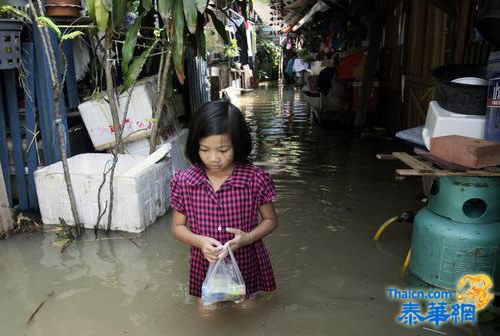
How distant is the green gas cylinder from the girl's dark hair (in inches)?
48.5

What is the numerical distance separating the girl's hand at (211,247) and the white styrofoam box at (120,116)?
2.69m

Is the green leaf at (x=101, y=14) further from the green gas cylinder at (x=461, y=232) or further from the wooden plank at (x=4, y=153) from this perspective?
the green gas cylinder at (x=461, y=232)

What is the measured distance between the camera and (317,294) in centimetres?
310

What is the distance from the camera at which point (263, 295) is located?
3066 millimetres

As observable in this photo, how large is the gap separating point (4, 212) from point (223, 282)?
261 centimetres

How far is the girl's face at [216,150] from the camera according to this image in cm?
227

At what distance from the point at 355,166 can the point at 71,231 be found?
12.9 feet

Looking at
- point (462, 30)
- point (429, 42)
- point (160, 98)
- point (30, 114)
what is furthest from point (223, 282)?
point (429, 42)

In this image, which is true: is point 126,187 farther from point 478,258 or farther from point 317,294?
point 478,258

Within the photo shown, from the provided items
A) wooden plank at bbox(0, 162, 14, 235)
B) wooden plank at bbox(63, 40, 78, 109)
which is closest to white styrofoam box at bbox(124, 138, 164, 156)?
wooden plank at bbox(63, 40, 78, 109)

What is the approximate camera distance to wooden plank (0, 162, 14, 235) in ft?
13.0

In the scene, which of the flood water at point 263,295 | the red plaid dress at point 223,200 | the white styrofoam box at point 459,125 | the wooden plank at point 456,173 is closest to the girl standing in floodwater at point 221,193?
the red plaid dress at point 223,200

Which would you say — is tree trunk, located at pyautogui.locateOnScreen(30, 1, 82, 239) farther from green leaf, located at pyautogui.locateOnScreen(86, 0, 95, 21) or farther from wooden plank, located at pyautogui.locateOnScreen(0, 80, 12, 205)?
wooden plank, located at pyautogui.locateOnScreen(0, 80, 12, 205)

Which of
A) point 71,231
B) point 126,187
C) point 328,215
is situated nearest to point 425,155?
point 328,215
